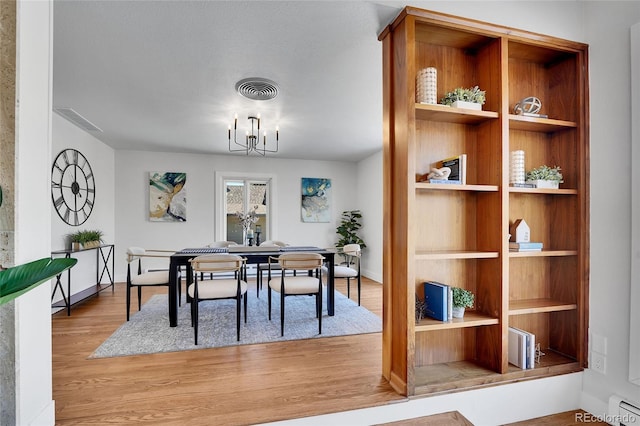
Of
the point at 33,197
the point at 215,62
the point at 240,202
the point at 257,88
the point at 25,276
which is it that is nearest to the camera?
the point at 25,276

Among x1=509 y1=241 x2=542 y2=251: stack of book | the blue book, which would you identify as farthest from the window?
x1=509 y1=241 x2=542 y2=251: stack of book


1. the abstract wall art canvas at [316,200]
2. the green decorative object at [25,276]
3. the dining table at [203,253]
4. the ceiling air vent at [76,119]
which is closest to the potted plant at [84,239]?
the ceiling air vent at [76,119]

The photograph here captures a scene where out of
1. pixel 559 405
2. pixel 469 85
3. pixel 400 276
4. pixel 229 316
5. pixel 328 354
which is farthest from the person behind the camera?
pixel 229 316

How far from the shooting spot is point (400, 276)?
1913 mm

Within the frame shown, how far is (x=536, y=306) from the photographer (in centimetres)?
212

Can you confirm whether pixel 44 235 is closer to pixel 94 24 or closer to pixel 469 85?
pixel 94 24

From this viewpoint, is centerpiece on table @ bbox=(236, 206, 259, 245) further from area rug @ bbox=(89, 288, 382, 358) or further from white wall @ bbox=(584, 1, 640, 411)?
white wall @ bbox=(584, 1, 640, 411)

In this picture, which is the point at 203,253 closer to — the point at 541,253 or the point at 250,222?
the point at 250,222

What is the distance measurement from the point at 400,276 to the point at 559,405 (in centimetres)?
145

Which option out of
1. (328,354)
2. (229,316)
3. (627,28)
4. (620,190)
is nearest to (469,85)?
(627,28)

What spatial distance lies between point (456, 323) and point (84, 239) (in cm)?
Result: 466

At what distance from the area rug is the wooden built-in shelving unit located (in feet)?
3.96

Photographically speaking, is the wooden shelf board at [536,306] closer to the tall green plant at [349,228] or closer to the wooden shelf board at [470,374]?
the wooden shelf board at [470,374]

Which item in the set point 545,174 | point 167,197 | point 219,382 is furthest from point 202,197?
point 545,174
